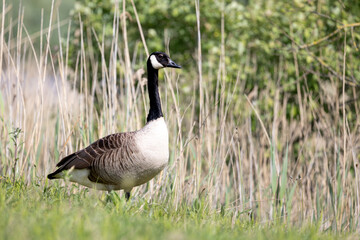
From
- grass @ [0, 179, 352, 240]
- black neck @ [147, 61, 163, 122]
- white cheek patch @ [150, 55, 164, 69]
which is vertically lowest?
grass @ [0, 179, 352, 240]

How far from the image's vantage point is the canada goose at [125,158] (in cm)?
426

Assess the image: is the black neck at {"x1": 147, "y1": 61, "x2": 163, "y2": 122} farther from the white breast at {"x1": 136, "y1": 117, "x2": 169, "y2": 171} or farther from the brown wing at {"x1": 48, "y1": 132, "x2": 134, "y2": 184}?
the brown wing at {"x1": 48, "y1": 132, "x2": 134, "y2": 184}

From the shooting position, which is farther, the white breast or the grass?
the white breast

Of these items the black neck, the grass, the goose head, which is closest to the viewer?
the grass

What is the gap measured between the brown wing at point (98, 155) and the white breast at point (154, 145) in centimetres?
13

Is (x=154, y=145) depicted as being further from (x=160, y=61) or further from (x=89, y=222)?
(x=89, y=222)

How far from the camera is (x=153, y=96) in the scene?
4.72 meters

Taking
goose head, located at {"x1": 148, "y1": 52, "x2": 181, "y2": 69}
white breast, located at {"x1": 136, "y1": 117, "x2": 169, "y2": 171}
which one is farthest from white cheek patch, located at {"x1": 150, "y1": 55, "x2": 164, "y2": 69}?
white breast, located at {"x1": 136, "y1": 117, "x2": 169, "y2": 171}

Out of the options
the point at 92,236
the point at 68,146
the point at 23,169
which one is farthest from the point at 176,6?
the point at 92,236

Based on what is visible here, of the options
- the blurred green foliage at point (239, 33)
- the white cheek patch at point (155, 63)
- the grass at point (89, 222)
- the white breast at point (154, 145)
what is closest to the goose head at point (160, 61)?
the white cheek patch at point (155, 63)

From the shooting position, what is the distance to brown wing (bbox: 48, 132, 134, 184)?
4.38m

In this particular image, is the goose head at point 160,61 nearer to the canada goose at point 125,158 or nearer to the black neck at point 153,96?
the black neck at point 153,96

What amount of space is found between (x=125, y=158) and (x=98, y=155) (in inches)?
11.1

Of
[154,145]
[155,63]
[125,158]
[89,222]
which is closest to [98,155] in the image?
[125,158]
